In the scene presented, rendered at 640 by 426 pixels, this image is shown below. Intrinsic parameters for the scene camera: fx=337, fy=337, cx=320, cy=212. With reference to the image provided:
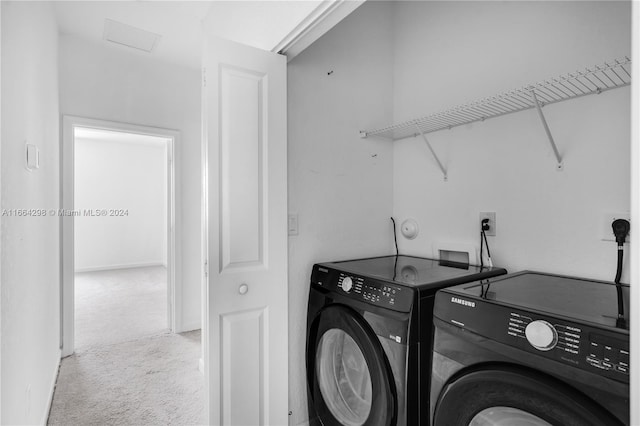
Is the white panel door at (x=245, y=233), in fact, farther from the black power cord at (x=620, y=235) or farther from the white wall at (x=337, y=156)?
the black power cord at (x=620, y=235)

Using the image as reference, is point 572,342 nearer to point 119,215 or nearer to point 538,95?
point 538,95

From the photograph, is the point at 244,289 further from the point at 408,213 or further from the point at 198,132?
the point at 198,132

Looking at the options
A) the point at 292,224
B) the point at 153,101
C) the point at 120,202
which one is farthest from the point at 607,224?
the point at 120,202

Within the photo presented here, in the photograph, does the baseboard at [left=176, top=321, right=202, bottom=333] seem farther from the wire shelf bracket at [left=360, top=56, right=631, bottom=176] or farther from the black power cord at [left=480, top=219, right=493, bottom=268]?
the black power cord at [left=480, top=219, right=493, bottom=268]

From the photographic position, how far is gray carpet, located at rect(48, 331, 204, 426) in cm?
199

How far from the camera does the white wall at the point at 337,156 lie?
5.58ft

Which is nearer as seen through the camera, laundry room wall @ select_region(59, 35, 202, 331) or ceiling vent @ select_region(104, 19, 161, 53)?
ceiling vent @ select_region(104, 19, 161, 53)

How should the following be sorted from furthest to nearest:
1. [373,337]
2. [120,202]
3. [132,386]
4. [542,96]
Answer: [120,202] → [132,386] → [542,96] → [373,337]

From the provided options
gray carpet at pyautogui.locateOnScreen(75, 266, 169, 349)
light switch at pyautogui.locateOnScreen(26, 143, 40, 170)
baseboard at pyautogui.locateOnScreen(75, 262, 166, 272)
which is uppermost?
light switch at pyautogui.locateOnScreen(26, 143, 40, 170)

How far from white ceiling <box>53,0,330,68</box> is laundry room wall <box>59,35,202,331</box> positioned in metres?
0.13

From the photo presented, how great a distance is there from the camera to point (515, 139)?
1518mm

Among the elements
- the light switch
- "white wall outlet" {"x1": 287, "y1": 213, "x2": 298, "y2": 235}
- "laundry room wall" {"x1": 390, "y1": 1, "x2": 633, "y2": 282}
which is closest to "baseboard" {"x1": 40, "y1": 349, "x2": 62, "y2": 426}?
the light switch

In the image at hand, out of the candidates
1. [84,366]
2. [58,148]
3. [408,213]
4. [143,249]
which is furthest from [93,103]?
[143,249]

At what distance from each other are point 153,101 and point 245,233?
238cm
